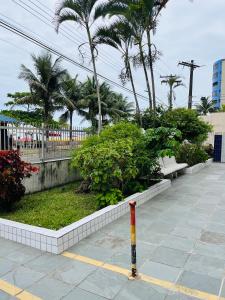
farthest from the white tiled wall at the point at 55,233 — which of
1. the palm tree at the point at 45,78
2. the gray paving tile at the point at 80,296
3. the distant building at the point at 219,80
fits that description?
the distant building at the point at 219,80

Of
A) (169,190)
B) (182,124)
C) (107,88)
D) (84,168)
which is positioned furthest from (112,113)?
(84,168)

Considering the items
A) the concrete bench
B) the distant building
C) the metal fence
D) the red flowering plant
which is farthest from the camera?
the distant building

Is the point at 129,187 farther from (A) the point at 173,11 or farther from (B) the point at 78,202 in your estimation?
(A) the point at 173,11

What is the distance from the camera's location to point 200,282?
323 centimetres

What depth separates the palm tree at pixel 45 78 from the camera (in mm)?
20219

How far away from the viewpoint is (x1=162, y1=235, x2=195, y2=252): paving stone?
4.19m

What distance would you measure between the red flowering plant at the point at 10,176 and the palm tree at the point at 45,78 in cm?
1584

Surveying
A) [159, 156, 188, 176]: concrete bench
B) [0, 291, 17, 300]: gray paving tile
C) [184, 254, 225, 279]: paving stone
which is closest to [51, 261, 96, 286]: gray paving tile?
[0, 291, 17, 300]: gray paving tile

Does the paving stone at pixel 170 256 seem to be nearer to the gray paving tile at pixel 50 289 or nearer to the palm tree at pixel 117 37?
the gray paving tile at pixel 50 289

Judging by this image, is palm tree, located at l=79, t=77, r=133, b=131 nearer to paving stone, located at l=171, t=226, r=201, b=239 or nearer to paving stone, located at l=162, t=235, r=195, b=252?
paving stone, located at l=171, t=226, r=201, b=239

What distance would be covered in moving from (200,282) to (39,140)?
5639mm

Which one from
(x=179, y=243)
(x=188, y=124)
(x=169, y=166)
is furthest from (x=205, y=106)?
(x=179, y=243)

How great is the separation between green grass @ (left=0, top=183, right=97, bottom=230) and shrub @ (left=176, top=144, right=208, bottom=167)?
731 centimetres

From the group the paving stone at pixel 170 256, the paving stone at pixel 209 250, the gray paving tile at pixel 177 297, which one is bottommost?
the gray paving tile at pixel 177 297
